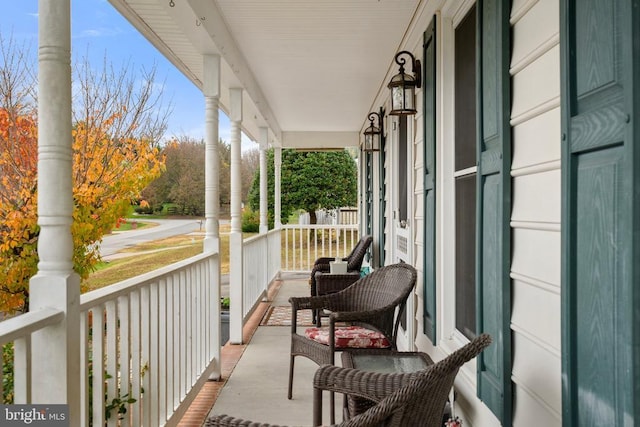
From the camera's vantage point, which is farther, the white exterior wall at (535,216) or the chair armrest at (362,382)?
the chair armrest at (362,382)

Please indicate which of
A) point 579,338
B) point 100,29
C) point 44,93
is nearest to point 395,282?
point 579,338

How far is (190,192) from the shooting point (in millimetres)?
4109

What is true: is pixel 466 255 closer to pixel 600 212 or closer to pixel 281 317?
pixel 600 212

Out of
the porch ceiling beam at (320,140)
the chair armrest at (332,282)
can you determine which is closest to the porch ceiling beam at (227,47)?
the chair armrest at (332,282)

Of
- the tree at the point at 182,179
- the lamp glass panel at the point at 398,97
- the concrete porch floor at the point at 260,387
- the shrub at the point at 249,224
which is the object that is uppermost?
the lamp glass panel at the point at 398,97


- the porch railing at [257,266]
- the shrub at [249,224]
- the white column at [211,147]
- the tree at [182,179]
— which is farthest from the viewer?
the shrub at [249,224]

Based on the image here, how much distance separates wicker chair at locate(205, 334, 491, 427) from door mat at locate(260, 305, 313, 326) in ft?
11.6

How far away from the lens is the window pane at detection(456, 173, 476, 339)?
7.48 feet

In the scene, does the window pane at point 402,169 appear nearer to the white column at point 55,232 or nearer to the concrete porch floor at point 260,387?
the concrete porch floor at point 260,387

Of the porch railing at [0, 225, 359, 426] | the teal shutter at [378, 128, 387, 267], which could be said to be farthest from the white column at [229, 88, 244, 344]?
the teal shutter at [378, 128, 387, 267]

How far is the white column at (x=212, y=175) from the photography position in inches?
140

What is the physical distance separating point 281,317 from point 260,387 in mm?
2217

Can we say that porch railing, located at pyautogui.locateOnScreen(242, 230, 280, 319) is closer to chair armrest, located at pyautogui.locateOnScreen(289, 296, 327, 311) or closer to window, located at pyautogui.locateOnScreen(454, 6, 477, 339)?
chair armrest, located at pyautogui.locateOnScreen(289, 296, 327, 311)

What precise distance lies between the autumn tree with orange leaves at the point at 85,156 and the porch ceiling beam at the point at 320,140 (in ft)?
14.8
